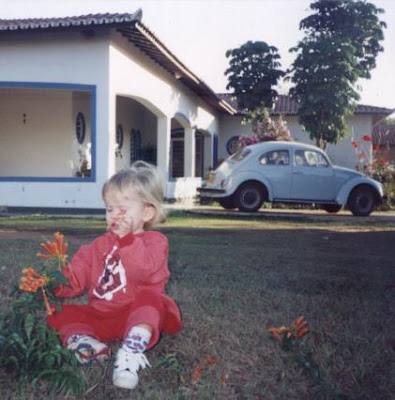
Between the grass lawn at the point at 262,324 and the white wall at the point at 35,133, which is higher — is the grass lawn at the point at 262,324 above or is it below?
below

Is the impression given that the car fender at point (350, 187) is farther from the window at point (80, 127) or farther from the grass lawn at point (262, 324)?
the grass lawn at point (262, 324)

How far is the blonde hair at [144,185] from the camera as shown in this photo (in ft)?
10.2

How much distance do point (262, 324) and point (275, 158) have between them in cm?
1023

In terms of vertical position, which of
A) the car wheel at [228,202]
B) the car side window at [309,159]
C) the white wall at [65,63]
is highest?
the white wall at [65,63]

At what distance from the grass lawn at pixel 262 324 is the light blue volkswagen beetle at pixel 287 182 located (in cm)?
659

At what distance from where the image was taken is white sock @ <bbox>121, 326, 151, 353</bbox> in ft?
9.05

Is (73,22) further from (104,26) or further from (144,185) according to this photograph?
(144,185)

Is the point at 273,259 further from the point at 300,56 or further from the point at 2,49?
the point at 300,56

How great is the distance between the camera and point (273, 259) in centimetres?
559

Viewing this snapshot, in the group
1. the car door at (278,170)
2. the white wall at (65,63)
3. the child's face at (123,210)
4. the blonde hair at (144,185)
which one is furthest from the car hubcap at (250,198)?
the child's face at (123,210)

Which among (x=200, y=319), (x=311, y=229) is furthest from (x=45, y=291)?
(x=311, y=229)

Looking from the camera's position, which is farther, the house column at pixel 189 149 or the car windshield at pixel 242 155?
the house column at pixel 189 149

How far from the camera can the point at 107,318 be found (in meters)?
3.12

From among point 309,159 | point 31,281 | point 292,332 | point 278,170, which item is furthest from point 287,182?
point 31,281
